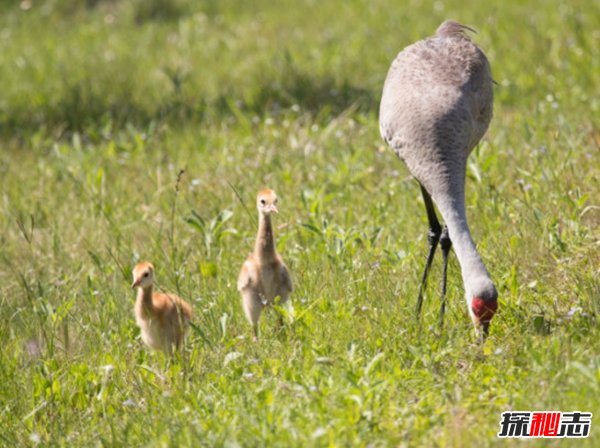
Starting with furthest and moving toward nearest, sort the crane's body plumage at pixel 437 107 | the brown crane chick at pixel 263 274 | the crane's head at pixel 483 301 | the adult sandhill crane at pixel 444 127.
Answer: the brown crane chick at pixel 263 274 < the crane's body plumage at pixel 437 107 < the adult sandhill crane at pixel 444 127 < the crane's head at pixel 483 301

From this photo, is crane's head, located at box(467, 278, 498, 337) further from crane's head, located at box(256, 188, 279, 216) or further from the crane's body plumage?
crane's head, located at box(256, 188, 279, 216)

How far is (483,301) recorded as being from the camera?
509cm

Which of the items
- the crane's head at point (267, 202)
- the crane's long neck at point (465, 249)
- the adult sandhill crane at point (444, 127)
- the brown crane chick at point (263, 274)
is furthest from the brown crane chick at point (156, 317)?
the crane's long neck at point (465, 249)

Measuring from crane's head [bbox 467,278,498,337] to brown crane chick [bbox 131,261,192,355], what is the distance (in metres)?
1.70

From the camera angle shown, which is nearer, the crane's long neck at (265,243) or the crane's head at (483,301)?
the crane's head at (483,301)

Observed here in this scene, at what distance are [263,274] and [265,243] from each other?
18cm

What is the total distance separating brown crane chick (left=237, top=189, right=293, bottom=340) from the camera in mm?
6172

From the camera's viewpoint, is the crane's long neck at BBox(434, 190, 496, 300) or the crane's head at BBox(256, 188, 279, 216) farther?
the crane's head at BBox(256, 188, 279, 216)

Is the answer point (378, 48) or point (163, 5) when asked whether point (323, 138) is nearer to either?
point (378, 48)

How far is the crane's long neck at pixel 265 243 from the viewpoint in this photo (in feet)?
20.4

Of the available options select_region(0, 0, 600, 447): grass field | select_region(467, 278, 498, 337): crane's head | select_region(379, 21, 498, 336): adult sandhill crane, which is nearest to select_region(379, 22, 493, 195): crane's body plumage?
select_region(379, 21, 498, 336): adult sandhill crane

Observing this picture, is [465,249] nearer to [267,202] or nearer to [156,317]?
[267,202]

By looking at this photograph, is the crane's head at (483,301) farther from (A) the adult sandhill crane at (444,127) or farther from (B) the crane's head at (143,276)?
(B) the crane's head at (143,276)

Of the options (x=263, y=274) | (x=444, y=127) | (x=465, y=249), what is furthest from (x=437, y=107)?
(x=263, y=274)
